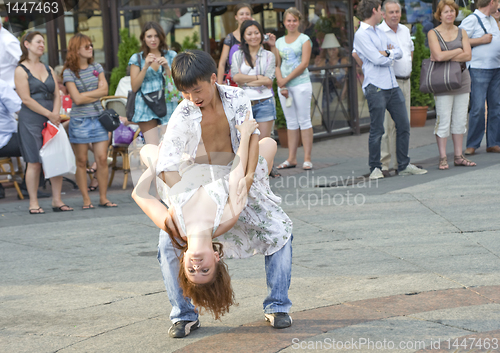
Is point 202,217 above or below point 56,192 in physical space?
above

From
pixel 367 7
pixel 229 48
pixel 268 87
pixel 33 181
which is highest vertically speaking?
pixel 367 7

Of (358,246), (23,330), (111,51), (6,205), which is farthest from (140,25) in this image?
(23,330)

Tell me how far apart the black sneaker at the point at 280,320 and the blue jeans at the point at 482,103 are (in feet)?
20.3

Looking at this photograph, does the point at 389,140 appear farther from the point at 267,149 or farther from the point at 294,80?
the point at 267,149

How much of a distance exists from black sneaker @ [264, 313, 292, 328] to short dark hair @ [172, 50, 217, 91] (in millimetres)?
1322

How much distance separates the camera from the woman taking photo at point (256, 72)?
845 centimetres

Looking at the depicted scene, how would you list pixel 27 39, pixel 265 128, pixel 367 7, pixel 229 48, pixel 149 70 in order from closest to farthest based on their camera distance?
1. pixel 27 39
2. pixel 149 70
3. pixel 367 7
4. pixel 265 128
5. pixel 229 48

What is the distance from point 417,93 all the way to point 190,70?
10048mm

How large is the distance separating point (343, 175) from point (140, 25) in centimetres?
575

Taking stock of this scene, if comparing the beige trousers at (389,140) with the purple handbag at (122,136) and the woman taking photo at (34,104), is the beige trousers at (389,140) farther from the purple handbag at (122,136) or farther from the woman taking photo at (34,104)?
the woman taking photo at (34,104)

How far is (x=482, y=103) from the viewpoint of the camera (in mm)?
9055

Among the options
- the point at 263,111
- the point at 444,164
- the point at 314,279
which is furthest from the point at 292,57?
the point at 314,279

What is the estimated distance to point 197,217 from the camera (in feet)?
11.3

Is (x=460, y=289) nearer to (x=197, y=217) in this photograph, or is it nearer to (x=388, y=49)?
(x=197, y=217)
